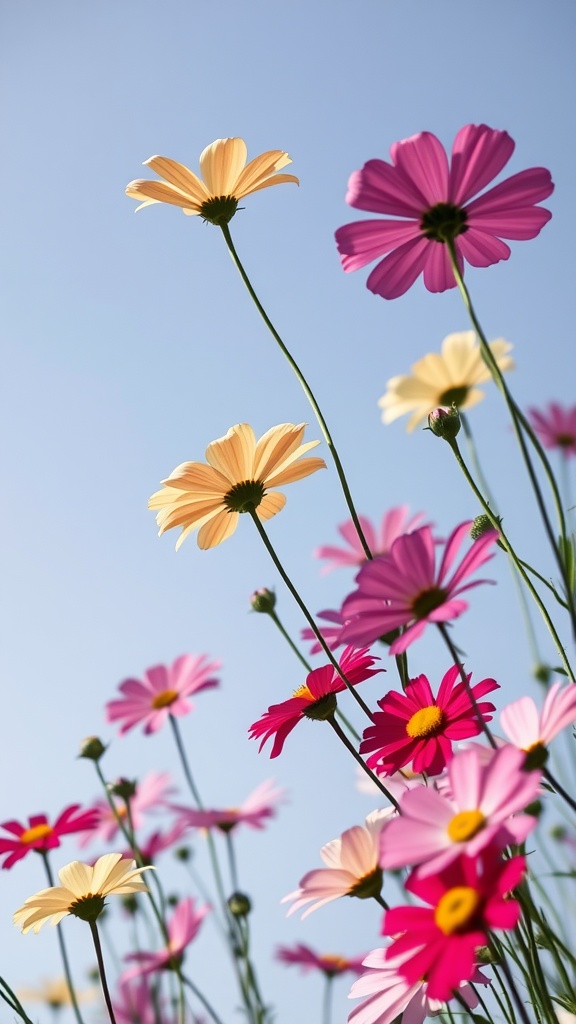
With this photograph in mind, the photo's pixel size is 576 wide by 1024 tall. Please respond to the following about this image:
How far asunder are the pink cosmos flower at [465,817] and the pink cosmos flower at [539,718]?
76 mm

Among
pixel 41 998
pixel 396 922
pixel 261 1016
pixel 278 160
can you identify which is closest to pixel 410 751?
pixel 396 922

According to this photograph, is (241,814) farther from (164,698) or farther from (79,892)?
(79,892)

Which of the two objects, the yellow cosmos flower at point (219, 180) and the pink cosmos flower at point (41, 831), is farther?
the pink cosmos flower at point (41, 831)

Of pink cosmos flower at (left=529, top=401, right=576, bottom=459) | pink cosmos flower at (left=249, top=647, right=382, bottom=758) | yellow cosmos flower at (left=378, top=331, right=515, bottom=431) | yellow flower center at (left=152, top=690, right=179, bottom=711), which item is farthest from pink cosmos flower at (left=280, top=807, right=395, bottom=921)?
pink cosmos flower at (left=529, top=401, right=576, bottom=459)

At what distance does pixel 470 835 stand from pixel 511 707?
16 centimetres

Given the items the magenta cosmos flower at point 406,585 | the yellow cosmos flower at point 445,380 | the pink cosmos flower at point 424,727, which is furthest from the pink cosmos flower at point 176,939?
the magenta cosmos flower at point 406,585

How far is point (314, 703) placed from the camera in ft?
2.20

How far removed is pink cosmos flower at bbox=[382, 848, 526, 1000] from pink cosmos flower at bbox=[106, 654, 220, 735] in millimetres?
1107

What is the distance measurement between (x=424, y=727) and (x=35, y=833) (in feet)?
2.48

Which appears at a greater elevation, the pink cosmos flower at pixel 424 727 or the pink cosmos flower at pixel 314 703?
the pink cosmos flower at pixel 314 703

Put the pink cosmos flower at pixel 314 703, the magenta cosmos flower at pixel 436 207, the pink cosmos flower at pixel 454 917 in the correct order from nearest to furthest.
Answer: the pink cosmos flower at pixel 454 917
the magenta cosmos flower at pixel 436 207
the pink cosmos flower at pixel 314 703

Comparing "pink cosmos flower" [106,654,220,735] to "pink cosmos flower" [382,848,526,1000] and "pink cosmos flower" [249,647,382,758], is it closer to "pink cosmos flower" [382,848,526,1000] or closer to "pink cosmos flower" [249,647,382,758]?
"pink cosmos flower" [249,647,382,758]

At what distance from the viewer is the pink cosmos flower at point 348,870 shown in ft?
2.20

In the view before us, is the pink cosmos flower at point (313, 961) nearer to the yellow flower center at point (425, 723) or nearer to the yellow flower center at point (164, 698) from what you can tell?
the yellow flower center at point (164, 698)
